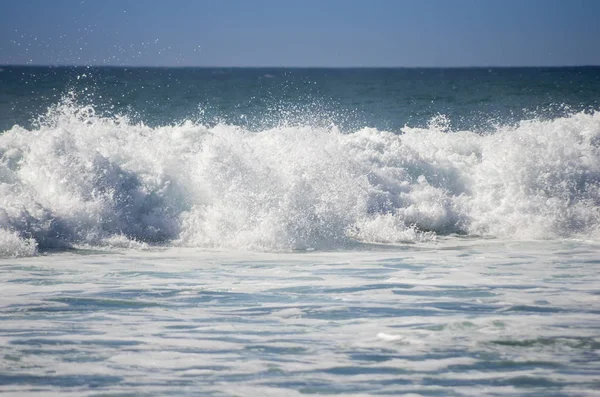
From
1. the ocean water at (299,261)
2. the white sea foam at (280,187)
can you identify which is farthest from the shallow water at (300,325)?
the white sea foam at (280,187)

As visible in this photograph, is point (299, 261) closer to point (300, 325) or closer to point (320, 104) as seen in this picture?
point (300, 325)

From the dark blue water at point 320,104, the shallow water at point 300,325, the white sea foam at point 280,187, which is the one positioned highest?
the dark blue water at point 320,104

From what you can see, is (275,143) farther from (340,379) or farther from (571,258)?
(340,379)

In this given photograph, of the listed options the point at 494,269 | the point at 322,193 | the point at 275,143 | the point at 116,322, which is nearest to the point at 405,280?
the point at 494,269

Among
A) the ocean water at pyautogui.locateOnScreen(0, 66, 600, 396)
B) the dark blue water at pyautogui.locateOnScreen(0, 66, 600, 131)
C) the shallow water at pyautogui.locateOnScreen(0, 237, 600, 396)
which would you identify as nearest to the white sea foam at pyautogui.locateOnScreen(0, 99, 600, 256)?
the ocean water at pyautogui.locateOnScreen(0, 66, 600, 396)

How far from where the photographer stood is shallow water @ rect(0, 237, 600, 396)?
18.1 ft

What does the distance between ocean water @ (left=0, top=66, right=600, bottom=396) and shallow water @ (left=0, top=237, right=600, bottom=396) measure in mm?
24

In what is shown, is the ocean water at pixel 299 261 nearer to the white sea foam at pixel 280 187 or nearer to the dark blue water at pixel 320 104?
the white sea foam at pixel 280 187

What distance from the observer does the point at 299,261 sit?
9945 millimetres

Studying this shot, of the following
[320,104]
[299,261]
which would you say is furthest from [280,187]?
[320,104]

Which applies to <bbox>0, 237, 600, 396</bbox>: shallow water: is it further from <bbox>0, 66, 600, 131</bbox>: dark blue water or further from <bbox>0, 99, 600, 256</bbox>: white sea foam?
<bbox>0, 66, 600, 131</bbox>: dark blue water

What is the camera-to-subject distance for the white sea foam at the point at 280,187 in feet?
37.6

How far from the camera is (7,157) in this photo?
14.0 meters

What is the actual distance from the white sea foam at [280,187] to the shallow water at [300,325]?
1294 mm
